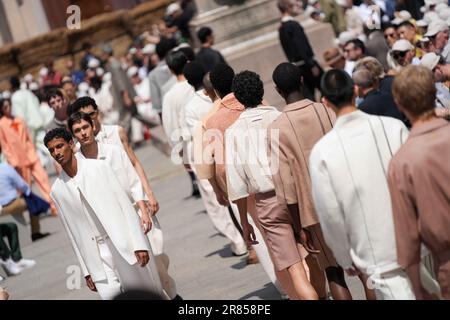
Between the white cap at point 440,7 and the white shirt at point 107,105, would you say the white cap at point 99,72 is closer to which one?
the white shirt at point 107,105

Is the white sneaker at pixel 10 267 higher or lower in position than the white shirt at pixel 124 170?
lower

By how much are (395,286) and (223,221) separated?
20.1ft

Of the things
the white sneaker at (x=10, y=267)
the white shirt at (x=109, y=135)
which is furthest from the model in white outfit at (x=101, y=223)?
the white sneaker at (x=10, y=267)

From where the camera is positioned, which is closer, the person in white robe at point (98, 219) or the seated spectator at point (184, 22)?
the person in white robe at point (98, 219)

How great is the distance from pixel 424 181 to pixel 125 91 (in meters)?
17.3

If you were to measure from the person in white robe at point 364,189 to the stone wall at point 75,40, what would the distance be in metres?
32.7

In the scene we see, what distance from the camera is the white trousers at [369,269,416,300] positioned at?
717 centimetres

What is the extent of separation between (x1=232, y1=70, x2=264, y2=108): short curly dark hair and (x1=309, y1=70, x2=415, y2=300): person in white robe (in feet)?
6.48

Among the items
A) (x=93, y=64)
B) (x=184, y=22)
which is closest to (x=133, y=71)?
(x=93, y=64)

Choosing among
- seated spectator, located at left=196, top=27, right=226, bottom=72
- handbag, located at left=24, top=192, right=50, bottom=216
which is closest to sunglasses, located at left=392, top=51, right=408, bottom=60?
seated spectator, located at left=196, top=27, right=226, bottom=72

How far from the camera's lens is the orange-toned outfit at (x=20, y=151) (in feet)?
66.0

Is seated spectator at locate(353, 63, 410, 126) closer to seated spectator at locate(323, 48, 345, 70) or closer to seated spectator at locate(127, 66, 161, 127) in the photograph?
seated spectator at locate(323, 48, 345, 70)
